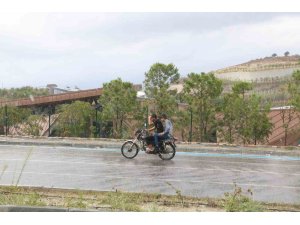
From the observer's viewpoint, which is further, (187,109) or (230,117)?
(187,109)

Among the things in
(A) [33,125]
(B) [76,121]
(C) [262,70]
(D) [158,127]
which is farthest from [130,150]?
(C) [262,70]

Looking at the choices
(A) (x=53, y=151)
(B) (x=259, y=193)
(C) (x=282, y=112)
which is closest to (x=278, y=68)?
(C) (x=282, y=112)

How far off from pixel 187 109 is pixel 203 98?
0.99 metres

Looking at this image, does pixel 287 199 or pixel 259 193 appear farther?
pixel 259 193

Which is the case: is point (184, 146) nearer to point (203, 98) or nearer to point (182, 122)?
point (182, 122)

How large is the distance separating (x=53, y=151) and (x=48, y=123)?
340 inches

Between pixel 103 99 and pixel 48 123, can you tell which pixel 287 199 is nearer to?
pixel 103 99

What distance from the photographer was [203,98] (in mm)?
25297

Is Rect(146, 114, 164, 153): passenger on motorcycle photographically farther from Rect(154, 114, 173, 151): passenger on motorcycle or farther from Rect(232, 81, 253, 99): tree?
Rect(232, 81, 253, 99): tree

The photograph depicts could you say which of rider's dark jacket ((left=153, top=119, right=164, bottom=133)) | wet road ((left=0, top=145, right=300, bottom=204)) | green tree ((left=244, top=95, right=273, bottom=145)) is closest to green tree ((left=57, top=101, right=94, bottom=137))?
wet road ((left=0, top=145, right=300, bottom=204))

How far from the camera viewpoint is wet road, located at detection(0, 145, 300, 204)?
1153cm

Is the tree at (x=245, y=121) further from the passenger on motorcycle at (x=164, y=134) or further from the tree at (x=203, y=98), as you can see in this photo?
the passenger on motorcycle at (x=164, y=134)

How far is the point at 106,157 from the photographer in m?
18.1

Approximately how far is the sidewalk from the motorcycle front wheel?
341 centimetres
